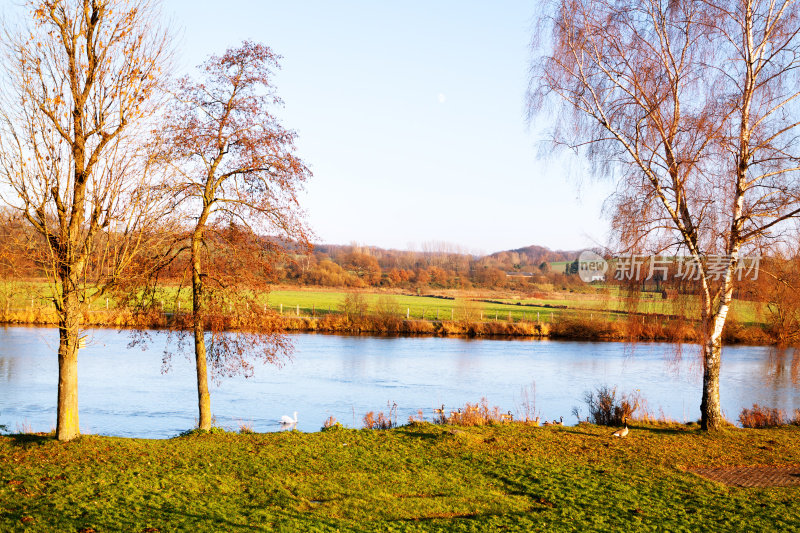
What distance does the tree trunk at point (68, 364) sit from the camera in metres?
9.80

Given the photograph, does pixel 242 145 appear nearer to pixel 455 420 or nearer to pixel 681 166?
pixel 455 420

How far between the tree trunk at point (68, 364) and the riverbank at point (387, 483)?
1.15 ft

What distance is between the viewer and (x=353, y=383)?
993 inches

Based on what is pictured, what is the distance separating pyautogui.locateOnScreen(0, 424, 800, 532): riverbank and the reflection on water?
18.4 ft

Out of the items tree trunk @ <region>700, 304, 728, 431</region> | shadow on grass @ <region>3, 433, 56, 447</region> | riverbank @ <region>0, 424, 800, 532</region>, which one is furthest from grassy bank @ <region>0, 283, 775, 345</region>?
shadow on grass @ <region>3, 433, 56, 447</region>

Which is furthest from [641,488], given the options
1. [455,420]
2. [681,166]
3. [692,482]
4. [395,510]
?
[681,166]

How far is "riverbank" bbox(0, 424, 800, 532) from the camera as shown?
682 cm

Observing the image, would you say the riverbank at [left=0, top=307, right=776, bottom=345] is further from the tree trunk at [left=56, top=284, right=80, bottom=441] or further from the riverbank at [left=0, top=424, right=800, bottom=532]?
the tree trunk at [left=56, top=284, right=80, bottom=441]

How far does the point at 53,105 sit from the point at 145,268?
3.66 m

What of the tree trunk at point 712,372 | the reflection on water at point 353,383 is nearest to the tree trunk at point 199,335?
the reflection on water at point 353,383

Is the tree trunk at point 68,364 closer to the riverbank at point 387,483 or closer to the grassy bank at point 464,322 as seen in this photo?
the riverbank at point 387,483

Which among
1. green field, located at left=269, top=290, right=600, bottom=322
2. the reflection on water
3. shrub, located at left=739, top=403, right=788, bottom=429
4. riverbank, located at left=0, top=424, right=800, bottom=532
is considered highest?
green field, located at left=269, top=290, right=600, bottom=322

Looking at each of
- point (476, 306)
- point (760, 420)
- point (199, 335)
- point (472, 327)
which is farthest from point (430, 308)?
point (199, 335)

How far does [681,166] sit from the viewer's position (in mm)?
12875
